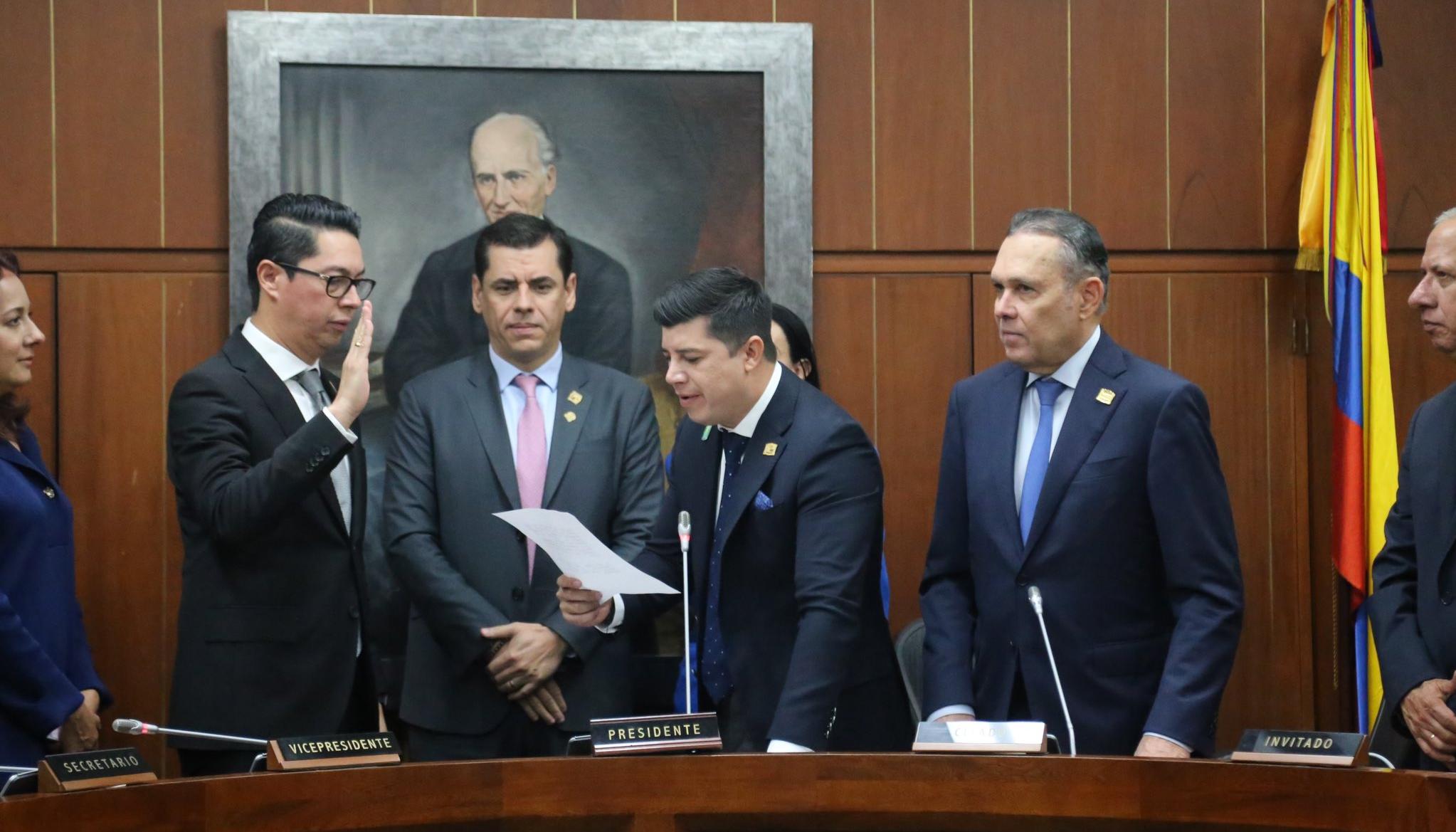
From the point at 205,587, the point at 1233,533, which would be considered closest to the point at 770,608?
the point at 1233,533

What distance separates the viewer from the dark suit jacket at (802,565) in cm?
308

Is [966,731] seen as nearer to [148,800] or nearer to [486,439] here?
[148,800]

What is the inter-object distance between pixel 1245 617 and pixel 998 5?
196 cm

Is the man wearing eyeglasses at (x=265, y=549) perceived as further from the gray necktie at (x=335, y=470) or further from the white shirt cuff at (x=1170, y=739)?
the white shirt cuff at (x=1170, y=739)

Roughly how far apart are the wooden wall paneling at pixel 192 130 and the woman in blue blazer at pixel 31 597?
0.91 metres

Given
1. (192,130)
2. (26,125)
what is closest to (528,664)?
(192,130)

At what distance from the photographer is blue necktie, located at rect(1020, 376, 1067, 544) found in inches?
125

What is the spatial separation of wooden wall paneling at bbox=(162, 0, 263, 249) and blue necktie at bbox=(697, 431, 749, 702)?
187 cm

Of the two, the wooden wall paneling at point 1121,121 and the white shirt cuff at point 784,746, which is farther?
the wooden wall paneling at point 1121,121

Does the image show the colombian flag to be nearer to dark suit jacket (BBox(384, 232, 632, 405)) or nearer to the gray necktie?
dark suit jacket (BBox(384, 232, 632, 405))

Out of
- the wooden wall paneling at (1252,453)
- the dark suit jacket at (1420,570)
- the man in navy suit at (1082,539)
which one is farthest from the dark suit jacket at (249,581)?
the wooden wall paneling at (1252,453)

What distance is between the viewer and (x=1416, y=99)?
4.67 meters

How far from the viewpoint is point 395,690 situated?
4.24 m

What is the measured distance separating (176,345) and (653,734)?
2.44 metres
